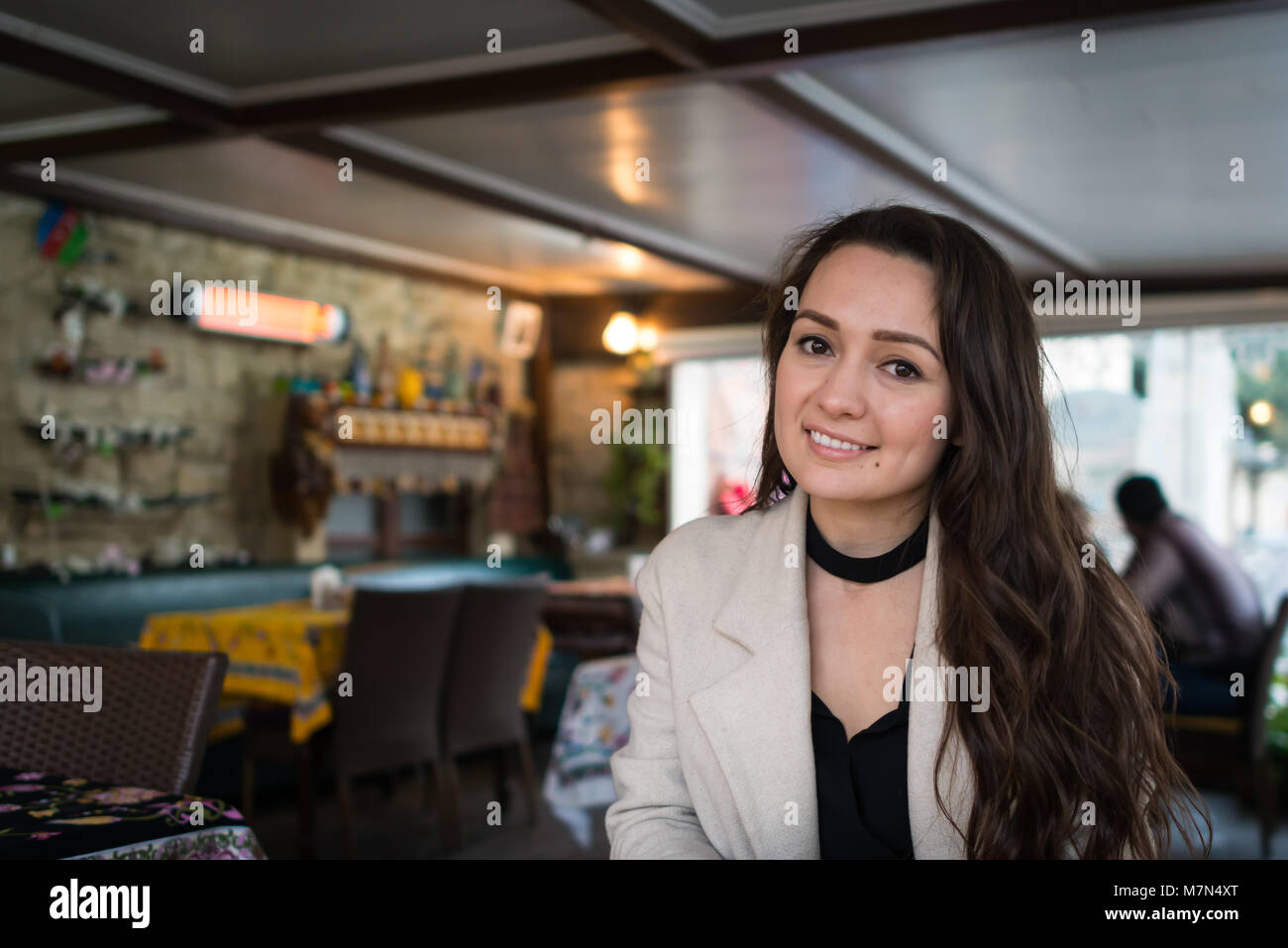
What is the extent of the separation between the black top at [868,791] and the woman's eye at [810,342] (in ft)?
1.32

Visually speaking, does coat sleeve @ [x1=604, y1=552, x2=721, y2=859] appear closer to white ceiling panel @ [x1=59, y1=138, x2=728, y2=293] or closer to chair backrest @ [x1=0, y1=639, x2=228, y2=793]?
chair backrest @ [x1=0, y1=639, x2=228, y2=793]

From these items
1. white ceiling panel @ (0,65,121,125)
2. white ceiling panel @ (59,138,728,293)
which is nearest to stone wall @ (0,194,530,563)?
white ceiling panel @ (59,138,728,293)

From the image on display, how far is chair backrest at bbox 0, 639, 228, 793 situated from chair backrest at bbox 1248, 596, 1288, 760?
4.16 meters

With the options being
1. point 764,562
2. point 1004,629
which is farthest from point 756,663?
point 1004,629

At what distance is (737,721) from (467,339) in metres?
8.34

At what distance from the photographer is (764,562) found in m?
1.51

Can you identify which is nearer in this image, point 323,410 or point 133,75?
point 133,75

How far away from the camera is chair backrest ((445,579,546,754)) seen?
5.13m

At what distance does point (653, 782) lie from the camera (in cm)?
146

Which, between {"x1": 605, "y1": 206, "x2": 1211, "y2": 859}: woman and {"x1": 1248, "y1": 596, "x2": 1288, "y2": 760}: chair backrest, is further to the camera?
{"x1": 1248, "y1": 596, "x2": 1288, "y2": 760}: chair backrest

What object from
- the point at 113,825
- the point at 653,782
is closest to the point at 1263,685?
the point at 653,782

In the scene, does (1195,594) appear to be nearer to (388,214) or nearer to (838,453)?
(838,453)

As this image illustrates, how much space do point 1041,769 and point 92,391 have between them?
652cm
